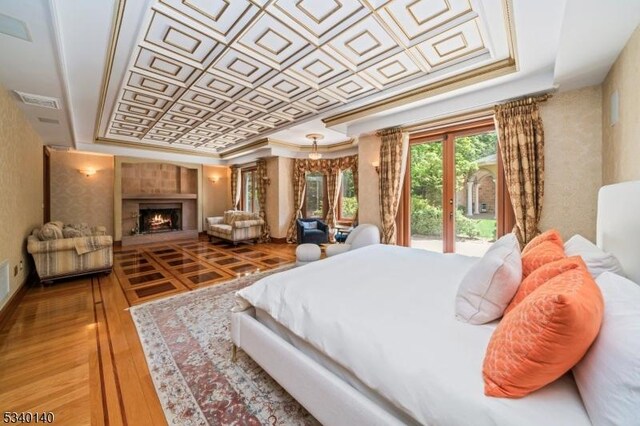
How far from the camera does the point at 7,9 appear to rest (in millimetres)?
1714

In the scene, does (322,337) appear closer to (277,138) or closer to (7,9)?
(7,9)

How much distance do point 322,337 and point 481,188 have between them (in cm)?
345

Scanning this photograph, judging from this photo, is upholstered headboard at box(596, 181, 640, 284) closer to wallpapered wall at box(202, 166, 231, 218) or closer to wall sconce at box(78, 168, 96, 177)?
wallpapered wall at box(202, 166, 231, 218)

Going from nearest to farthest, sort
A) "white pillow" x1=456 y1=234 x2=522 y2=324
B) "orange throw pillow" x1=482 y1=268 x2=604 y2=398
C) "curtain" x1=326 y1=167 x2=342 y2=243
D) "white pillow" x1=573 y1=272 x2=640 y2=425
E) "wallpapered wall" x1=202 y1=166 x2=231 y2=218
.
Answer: "white pillow" x1=573 y1=272 x2=640 y2=425 < "orange throw pillow" x1=482 y1=268 x2=604 y2=398 < "white pillow" x1=456 y1=234 x2=522 y2=324 < "curtain" x1=326 y1=167 x2=342 y2=243 < "wallpapered wall" x1=202 y1=166 x2=231 y2=218

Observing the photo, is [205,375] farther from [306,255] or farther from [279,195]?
[279,195]

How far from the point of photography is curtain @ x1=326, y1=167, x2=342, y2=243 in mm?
6582

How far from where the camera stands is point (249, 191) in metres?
8.27

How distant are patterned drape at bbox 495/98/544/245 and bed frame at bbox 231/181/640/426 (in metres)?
1.18

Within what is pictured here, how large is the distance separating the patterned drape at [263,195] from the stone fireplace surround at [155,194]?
7.37 ft

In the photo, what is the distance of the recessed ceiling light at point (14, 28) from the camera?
180 cm

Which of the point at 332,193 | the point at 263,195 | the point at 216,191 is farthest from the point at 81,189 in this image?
the point at 332,193

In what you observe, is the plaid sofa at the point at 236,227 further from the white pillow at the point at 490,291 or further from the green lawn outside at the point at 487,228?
the white pillow at the point at 490,291

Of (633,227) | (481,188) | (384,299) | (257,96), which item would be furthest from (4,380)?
(481,188)

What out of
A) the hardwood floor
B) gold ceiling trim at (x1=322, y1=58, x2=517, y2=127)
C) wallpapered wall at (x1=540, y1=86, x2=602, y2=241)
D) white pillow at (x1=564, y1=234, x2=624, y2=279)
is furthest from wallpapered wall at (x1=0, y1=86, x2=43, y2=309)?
wallpapered wall at (x1=540, y1=86, x2=602, y2=241)
